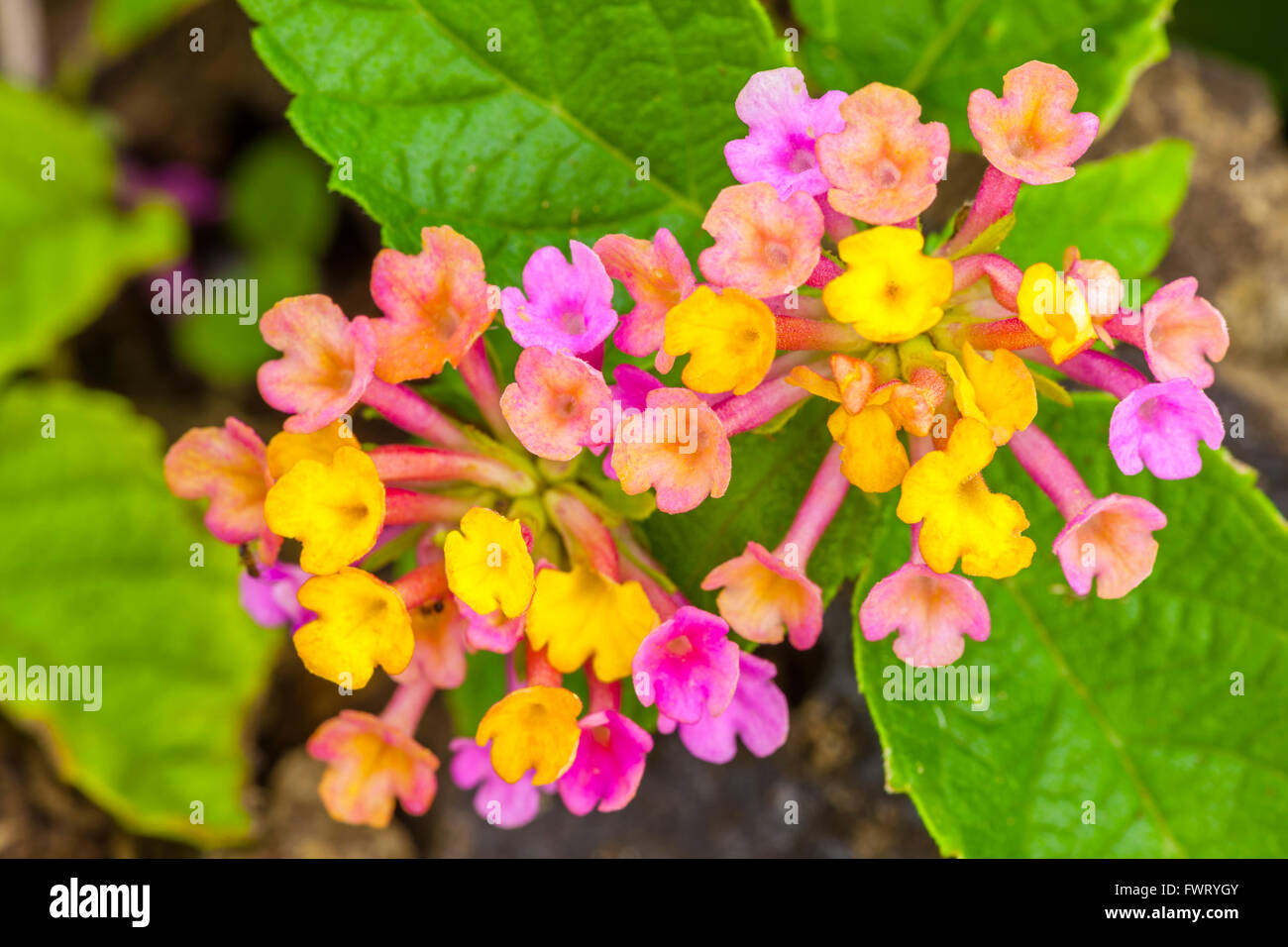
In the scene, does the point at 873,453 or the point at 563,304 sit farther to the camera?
the point at 563,304

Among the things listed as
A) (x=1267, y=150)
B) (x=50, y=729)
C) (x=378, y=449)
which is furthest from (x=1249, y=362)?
(x=50, y=729)

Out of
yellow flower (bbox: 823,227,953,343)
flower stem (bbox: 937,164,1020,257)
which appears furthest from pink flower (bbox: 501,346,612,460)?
flower stem (bbox: 937,164,1020,257)

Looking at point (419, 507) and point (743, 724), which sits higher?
point (419, 507)

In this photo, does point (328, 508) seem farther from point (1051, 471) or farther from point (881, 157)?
point (1051, 471)

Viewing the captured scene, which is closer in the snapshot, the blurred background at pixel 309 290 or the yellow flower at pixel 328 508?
the yellow flower at pixel 328 508

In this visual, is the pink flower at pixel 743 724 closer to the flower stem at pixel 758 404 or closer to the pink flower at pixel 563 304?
the flower stem at pixel 758 404

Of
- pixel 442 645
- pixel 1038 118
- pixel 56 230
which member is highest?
pixel 56 230

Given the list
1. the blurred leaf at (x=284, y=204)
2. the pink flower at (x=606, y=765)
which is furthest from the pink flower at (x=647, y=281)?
the blurred leaf at (x=284, y=204)

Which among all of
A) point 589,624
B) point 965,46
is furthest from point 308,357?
point 965,46
